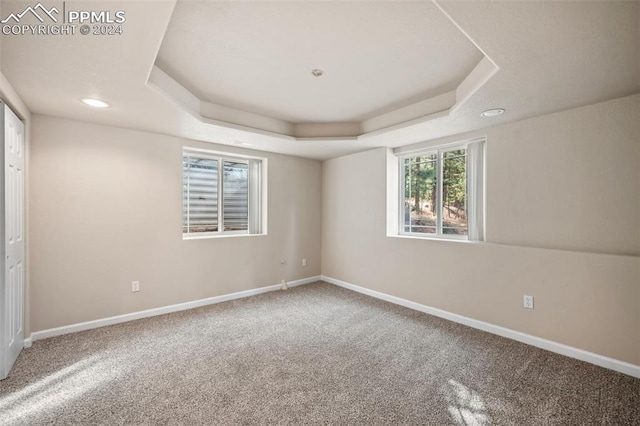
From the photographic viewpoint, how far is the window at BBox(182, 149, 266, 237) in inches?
160

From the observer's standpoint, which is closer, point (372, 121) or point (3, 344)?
point (3, 344)

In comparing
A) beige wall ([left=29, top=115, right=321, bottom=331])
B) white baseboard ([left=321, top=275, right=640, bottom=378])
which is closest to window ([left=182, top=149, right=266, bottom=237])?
beige wall ([left=29, top=115, right=321, bottom=331])

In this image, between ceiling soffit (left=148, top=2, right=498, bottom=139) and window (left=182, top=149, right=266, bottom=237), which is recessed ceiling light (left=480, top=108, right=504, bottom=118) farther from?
window (left=182, top=149, right=266, bottom=237)

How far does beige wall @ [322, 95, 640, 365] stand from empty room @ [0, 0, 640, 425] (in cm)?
2

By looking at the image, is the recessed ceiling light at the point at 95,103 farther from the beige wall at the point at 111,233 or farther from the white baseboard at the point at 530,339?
the white baseboard at the point at 530,339

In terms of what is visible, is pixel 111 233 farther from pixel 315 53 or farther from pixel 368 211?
pixel 368 211

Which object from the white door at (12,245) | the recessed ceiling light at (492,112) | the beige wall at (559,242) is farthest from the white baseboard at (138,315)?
the recessed ceiling light at (492,112)

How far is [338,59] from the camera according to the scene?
231 cm

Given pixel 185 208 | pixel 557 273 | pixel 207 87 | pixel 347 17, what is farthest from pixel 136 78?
pixel 557 273

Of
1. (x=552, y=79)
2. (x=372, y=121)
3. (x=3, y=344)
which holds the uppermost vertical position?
(x=372, y=121)

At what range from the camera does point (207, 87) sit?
2.85 m

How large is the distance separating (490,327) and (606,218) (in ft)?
4.96

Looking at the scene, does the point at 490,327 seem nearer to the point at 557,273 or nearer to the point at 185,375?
the point at 557,273

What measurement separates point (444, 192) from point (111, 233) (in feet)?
13.6
